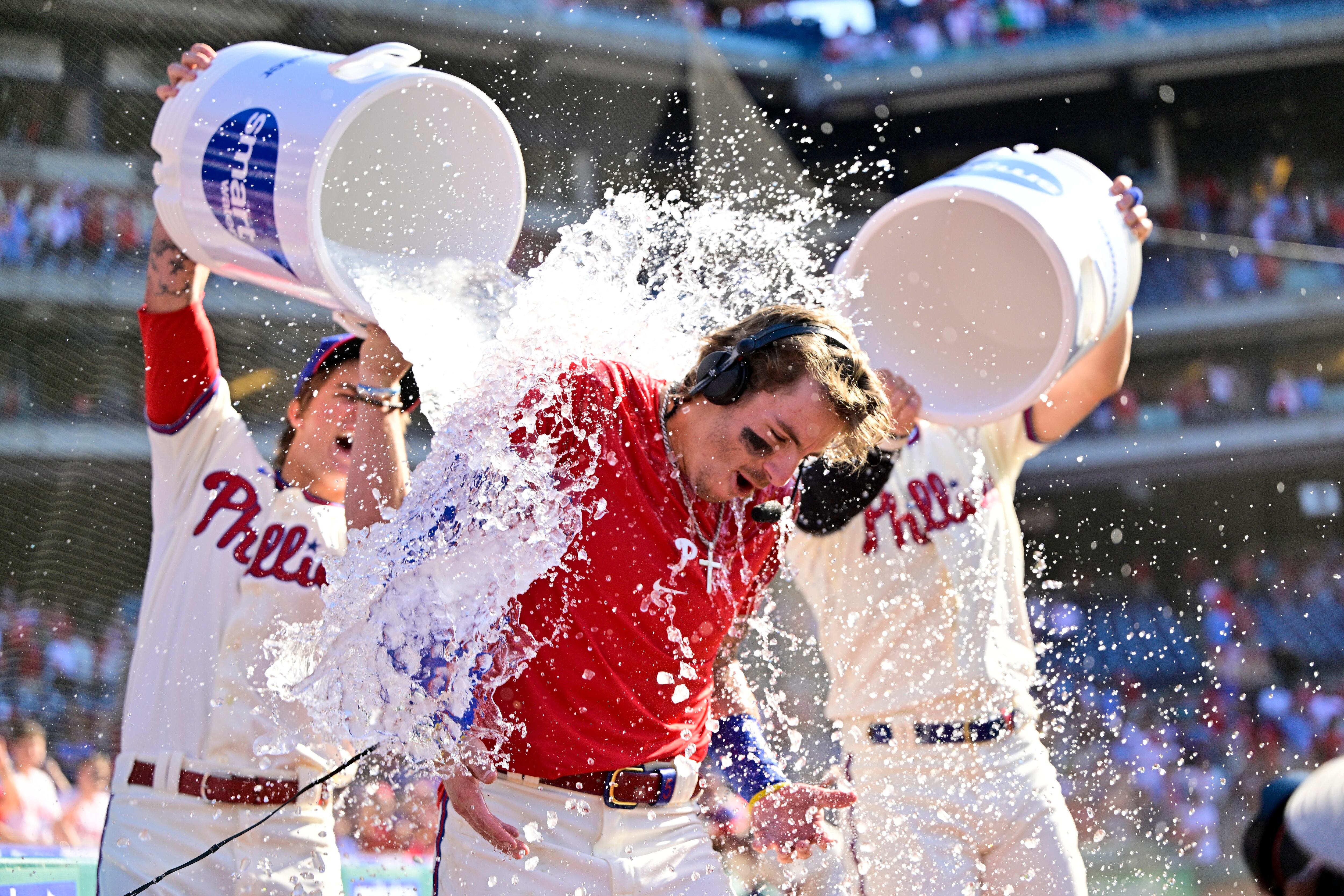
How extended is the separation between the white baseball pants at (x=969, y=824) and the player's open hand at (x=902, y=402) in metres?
0.71

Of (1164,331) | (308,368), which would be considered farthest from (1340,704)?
(308,368)

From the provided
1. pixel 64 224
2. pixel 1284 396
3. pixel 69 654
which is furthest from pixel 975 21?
pixel 69 654

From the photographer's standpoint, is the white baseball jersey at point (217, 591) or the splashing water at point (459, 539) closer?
the splashing water at point (459, 539)

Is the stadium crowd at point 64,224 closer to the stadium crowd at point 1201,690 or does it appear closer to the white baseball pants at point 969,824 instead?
the white baseball pants at point 969,824

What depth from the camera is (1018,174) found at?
3061 millimetres

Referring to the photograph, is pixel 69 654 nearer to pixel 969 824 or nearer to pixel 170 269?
pixel 170 269

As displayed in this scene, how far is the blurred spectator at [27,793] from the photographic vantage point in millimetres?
5332

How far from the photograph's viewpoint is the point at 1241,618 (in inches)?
624

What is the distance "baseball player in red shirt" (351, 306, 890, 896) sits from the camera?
2.12 meters

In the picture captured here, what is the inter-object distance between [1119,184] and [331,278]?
1919 mm

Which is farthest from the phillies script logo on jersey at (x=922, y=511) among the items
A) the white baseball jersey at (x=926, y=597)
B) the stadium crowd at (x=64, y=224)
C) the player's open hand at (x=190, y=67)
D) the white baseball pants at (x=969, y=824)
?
the stadium crowd at (x=64, y=224)

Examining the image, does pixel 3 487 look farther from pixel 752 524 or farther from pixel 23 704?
→ pixel 752 524

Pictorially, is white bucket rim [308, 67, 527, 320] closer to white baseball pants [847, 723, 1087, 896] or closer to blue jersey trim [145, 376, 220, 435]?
blue jersey trim [145, 376, 220, 435]

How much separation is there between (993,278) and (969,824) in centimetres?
139
